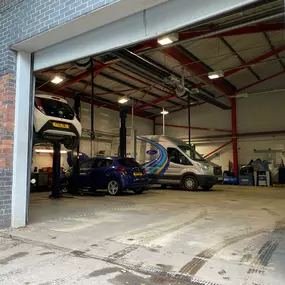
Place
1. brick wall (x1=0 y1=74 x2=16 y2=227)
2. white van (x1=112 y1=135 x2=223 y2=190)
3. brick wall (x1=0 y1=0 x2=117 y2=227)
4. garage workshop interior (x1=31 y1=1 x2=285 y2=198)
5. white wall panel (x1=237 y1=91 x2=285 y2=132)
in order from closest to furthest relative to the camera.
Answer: brick wall (x1=0 y1=0 x2=117 y2=227) < brick wall (x1=0 y1=74 x2=16 y2=227) < garage workshop interior (x1=31 y1=1 x2=285 y2=198) < white van (x1=112 y1=135 x2=223 y2=190) < white wall panel (x1=237 y1=91 x2=285 y2=132)

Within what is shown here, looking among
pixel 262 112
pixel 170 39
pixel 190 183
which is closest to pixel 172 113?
pixel 262 112

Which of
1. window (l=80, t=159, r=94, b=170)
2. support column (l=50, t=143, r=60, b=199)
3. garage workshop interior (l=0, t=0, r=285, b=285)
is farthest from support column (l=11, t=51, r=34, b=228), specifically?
window (l=80, t=159, r=94, b=170)

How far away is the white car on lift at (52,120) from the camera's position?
6.40 m

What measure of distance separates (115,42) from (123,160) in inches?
241

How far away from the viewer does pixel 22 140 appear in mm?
4723

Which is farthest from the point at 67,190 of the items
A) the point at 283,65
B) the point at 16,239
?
the point at 283,65

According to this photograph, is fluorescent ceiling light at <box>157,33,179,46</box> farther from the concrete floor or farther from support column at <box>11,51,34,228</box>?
the concrete floor

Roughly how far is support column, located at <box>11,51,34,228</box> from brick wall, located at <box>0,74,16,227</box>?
6 centimetres

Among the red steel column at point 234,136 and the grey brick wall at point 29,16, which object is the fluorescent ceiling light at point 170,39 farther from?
the red steel column at point 234,136

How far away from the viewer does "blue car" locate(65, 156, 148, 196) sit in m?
9.17

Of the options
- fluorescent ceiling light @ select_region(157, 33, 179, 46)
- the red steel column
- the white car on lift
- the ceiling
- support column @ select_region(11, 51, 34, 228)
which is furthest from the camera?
the red steel column

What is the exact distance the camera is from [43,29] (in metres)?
4.18

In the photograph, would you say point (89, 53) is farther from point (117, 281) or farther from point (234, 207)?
point (234, 207)

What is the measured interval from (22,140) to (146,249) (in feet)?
9.11
